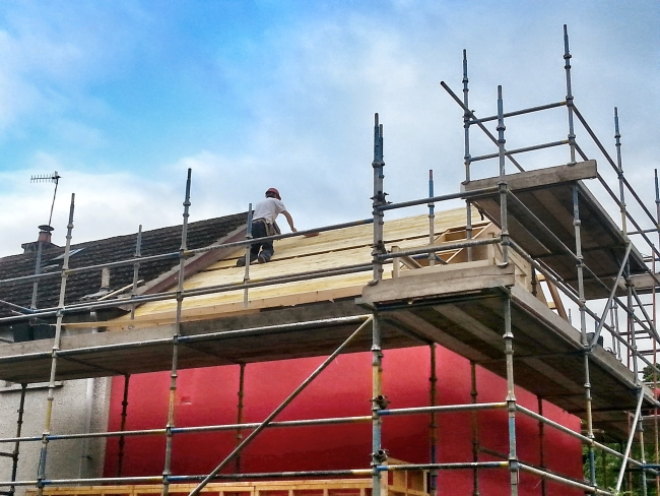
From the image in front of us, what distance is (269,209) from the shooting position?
13977 mm

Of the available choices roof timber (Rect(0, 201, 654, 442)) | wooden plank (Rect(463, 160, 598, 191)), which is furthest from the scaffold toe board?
roof timber (Rect(0, 201, 654, 442))

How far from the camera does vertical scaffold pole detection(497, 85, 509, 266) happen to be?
8234 mm

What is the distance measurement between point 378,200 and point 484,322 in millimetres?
1553

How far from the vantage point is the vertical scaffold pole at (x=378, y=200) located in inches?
344

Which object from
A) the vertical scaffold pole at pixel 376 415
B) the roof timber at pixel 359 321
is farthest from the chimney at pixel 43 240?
the vertical scaffold pole at pixel 376 415

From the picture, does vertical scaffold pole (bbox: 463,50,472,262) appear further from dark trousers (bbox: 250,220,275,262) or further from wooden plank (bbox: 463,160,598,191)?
dark trousers (bbox: 250,220,275,262)

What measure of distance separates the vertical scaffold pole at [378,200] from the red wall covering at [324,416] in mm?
2923

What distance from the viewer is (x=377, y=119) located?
367 inches

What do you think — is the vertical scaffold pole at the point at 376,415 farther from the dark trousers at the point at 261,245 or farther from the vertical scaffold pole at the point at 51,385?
the dark trousers at the point at 261,245

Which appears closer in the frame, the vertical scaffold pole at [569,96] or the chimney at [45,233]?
the vertical scaffold pole at [569,96]

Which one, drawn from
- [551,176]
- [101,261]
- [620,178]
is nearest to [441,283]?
[551,176]

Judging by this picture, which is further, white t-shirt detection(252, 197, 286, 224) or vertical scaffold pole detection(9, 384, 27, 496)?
white t-shirt detection(252, 197, 286, 224)

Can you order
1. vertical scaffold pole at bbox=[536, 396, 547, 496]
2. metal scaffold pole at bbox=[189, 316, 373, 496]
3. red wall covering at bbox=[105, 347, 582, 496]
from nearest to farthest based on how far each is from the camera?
metal scaffold pole at bbox=[189, 316, 373, 496] < red wall covering at bbox=[105, 347, 582, 496] < vertical scaffold pole at bbox=[536, 396, 547, 496]

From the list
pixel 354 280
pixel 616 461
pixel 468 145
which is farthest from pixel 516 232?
pixel 616 461
